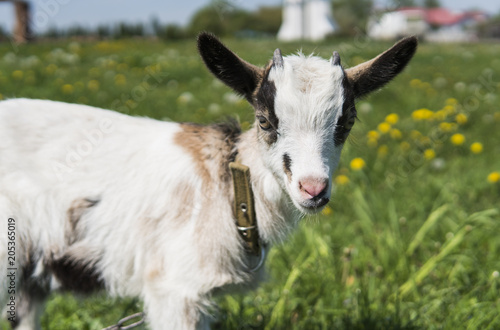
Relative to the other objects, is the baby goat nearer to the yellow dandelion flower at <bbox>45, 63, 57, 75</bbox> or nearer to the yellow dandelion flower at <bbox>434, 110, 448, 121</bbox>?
the yellow dandelion flower at <bbox>434, 110, 448, 121</bbox>

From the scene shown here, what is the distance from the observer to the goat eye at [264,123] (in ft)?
6.61

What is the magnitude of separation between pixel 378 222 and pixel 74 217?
2464 mm

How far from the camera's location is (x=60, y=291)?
2.42 m

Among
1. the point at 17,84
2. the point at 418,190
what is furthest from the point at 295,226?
the point at 17,84

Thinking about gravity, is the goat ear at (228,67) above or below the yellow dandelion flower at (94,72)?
above

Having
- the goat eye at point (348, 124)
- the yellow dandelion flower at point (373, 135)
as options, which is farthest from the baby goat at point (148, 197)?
the yellow dandelion flower at point (373, 135)

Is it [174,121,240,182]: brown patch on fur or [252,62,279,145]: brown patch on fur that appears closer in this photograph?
[252,62,279,145]: brown patch on fur

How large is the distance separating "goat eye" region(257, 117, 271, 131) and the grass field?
14.5 inches

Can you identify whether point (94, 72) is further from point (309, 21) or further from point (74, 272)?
point (309, 21)

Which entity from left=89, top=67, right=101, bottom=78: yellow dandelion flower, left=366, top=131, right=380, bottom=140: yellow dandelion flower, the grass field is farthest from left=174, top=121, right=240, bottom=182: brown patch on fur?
left=89, top=67, right=101, bottom=78: yellow dandelion flower

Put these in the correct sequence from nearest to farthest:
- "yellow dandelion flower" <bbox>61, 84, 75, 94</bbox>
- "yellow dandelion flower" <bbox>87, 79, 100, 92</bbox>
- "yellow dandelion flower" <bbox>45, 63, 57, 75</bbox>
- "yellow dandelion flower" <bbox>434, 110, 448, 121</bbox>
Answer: "yellow dandelion flower" <bbox>434, 110, 448, 121</bbox>
"yellow dandelion flower" <bbox>61, 84, 75, 94</bbox>
"yellow dandelion flower" <bbox>87, 79, 100, 92</bbox>
"yellow dandelion flower" <bbox>45, 63, 57, 75</bbox>

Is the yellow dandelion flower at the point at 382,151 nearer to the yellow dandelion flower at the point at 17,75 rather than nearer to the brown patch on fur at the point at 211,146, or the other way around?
the brown patch on fur at the point at 211,146

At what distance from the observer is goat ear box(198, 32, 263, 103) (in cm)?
200

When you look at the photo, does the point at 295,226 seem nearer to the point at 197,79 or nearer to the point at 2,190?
the point at 2,190
